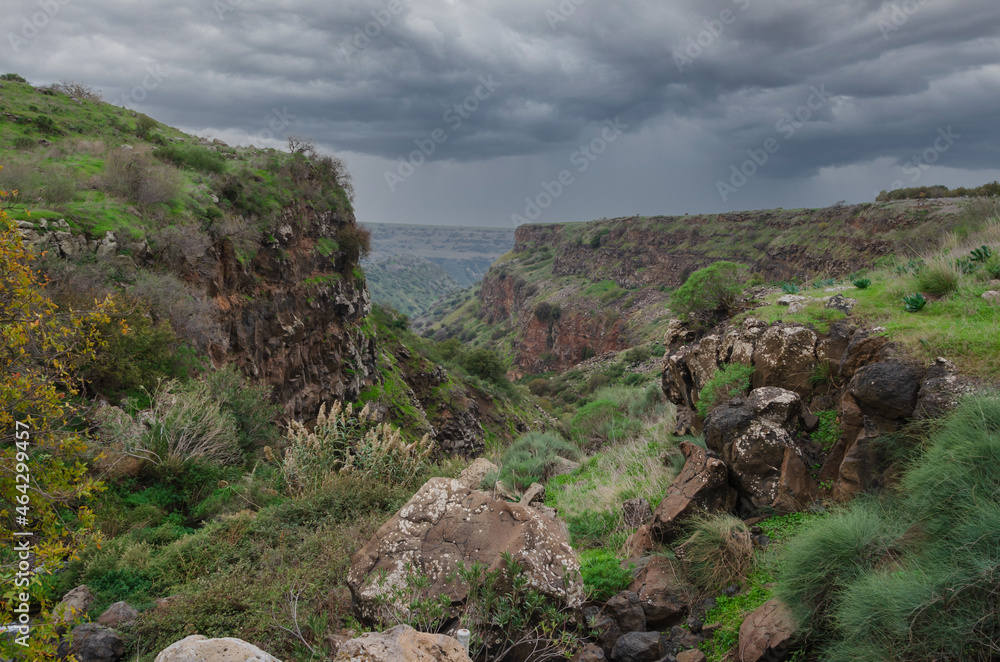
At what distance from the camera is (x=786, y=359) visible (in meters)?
6.19

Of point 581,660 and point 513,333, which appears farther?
point 513,333

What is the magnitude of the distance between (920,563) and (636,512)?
350 cm

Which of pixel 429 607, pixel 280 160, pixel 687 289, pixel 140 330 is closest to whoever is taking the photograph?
pixel 429 607

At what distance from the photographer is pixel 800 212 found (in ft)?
221

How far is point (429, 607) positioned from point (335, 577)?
168 cm

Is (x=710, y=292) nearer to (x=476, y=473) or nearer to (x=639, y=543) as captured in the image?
(x=639, y=543)

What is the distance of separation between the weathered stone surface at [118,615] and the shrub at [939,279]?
941cm

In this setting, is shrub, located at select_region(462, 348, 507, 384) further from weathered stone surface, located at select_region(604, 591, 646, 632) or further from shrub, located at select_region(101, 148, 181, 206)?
weathered stone surface, located at select_region(604, 591, 646, 632)

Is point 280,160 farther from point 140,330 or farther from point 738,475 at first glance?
point 738,475

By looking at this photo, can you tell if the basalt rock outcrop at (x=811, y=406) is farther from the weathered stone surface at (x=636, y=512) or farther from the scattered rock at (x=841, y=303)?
the weathered stone surface at (x=636, y=512)

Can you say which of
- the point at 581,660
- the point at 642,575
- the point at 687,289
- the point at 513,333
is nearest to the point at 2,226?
the point at 581,660

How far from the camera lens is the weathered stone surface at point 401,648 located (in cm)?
272

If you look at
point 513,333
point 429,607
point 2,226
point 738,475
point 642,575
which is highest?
point 2,226

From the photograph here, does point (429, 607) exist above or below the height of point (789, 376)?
below
